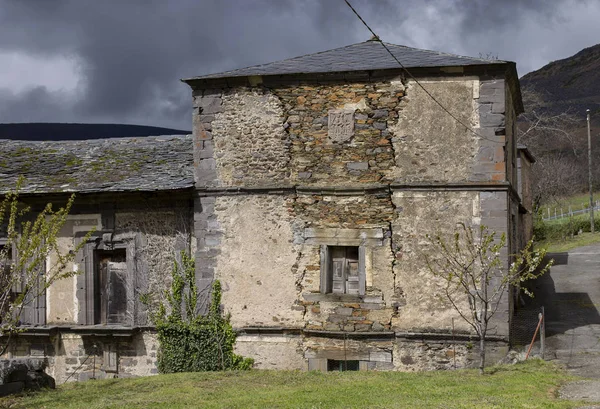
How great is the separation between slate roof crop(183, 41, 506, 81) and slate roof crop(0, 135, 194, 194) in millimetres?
2072

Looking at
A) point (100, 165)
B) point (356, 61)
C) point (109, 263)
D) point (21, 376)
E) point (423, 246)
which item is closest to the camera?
point (21, 376)

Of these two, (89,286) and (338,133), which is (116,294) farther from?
(338,133)

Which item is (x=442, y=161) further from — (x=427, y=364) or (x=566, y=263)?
(x=566, y=263)

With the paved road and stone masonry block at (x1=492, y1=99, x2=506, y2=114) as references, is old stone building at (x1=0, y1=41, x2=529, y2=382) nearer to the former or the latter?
stone masonry block at (x1=492, y1=99, x2=506, y2=114)

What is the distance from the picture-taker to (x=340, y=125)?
42.1 feet

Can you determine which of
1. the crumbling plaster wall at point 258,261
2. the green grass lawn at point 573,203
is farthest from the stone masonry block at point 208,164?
the green grass lawn at point 573,203

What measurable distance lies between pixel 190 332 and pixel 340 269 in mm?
3005

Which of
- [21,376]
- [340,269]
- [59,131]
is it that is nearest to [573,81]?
[59,131]

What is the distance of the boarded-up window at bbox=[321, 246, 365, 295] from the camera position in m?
12.9

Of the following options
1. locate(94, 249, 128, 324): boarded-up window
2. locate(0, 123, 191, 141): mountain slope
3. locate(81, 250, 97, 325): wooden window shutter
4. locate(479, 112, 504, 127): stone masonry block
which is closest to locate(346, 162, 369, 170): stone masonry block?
locate(479, 112, 504, 127): stone masonry block

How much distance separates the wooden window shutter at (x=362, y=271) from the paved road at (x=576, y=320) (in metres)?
3.25

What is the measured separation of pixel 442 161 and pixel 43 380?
7.46 metres

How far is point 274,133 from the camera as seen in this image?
13.1 m

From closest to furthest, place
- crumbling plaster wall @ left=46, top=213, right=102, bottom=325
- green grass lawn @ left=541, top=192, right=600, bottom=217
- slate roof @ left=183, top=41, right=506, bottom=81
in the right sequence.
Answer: slate roof @ left=183, top=41, right=506, bottom=81 → crumbling plaster wall @ left=46, top=213, right=102, bottom=325 → green grass lawn @ left=541, top=192, right=600, bottom=217
